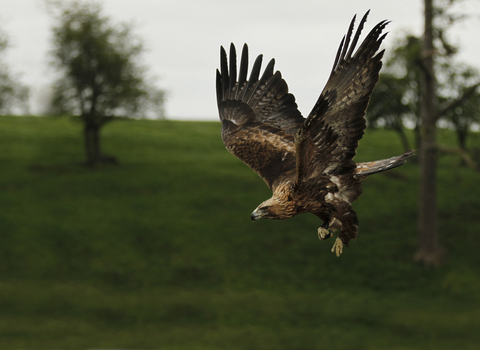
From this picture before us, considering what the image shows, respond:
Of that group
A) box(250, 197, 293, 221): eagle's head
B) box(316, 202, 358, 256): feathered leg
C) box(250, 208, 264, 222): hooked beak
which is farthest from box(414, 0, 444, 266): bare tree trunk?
box(250, 208, 264, 222): hooked beak

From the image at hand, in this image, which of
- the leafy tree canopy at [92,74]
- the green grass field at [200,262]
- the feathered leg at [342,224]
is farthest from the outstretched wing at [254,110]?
the leafy tree canopy at [92,74]

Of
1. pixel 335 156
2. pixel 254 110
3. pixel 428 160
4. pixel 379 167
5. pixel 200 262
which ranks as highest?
pixel 254 110

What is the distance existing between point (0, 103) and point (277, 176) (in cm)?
3003

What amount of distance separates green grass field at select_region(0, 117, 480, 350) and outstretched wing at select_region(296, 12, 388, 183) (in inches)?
481

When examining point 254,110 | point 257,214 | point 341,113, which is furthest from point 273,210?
point 254,110

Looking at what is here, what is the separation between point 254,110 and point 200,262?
16.0 meters

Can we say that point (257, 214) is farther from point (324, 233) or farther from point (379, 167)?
point (379, 167)

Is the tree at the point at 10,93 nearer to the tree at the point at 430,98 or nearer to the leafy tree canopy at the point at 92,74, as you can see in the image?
the leafy tree canopy at the point at 92,74

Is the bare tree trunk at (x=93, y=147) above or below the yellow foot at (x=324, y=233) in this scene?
above

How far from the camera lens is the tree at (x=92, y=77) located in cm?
3266

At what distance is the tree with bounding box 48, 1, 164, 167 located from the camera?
1286 inches

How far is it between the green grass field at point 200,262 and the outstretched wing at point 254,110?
10400 mm

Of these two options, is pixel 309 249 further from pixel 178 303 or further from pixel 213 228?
pixel 178 303

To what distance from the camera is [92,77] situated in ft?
108
